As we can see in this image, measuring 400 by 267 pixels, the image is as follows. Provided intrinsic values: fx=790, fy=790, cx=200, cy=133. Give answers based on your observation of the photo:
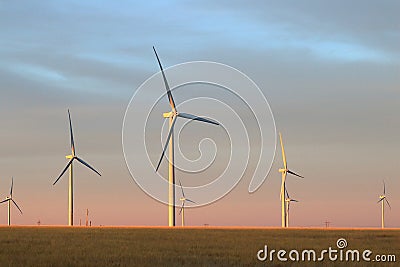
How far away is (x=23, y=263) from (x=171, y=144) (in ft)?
165

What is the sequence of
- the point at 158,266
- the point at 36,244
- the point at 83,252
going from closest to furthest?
the point at 158,266 → the point at 83,252 → the point at 36,244


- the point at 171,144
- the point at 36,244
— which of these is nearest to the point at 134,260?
the point at 36,244

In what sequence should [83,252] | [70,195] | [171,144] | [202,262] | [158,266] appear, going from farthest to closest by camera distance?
1. [70,195]
2. [171,144]
3. [83,252]
4. [202,262]
5. [158,266]

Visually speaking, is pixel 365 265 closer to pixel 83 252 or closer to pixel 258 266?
pixel 258 266

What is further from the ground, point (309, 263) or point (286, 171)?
point (286, 171)

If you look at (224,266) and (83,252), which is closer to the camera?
(224,266)

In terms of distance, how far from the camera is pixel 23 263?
38781 millimetres

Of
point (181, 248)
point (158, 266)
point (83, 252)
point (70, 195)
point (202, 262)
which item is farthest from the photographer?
point (70, 195)

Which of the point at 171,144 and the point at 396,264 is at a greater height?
the point at 171,144

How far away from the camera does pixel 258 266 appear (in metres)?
39.0

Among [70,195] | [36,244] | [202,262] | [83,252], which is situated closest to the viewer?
[202,262]

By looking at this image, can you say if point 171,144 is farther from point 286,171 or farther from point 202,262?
point 202,262

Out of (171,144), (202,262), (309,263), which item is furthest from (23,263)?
(171,144)

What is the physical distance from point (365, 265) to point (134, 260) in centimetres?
1180
